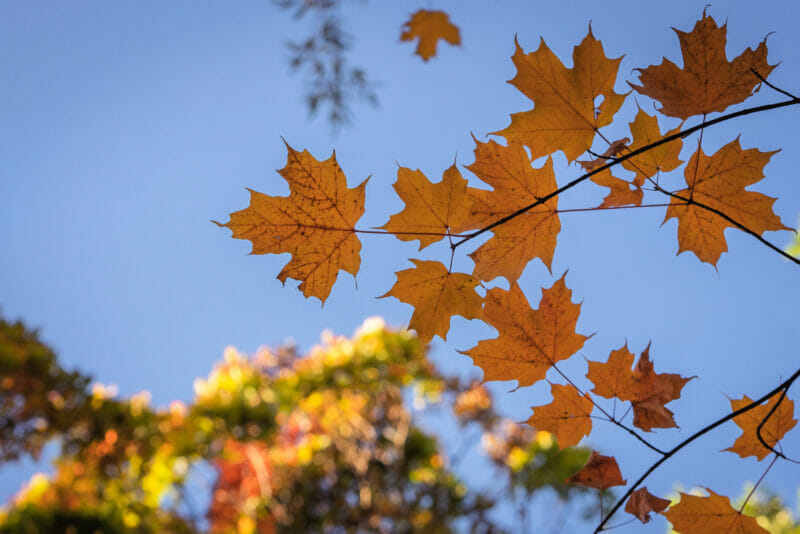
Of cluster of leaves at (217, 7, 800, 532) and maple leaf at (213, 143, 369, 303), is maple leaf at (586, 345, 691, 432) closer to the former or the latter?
cluster of leaves at (217, 7, 800, 532)

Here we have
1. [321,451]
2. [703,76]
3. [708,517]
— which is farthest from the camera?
[321,451]

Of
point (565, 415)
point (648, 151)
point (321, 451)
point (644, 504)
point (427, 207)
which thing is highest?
point (321, 451)

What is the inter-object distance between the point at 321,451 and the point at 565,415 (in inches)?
314

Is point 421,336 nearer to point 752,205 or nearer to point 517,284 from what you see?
point 517,284

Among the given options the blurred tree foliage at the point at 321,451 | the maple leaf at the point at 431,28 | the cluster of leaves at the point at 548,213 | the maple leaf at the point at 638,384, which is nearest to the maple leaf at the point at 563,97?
the cluster of leaves at the point at 548,213

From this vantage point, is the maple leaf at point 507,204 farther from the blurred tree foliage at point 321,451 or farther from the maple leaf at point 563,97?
the blurred tree foliage at point 321,451

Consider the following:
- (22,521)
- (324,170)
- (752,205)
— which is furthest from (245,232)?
(22,521)

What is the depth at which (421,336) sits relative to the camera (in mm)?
827

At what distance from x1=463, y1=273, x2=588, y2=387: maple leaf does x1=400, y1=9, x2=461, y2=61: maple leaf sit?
32.3 inches

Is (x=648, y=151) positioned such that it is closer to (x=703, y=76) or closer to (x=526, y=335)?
(x=703, y=76)

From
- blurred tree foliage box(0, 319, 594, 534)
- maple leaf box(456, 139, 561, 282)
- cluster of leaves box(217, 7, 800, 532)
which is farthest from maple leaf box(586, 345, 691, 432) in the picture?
blurred tree foliage box(0, 319, 594, 534)

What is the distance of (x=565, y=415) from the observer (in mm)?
885

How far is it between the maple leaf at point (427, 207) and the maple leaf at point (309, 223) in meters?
0.06

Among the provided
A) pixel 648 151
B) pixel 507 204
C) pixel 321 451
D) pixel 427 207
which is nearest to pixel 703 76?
pixel 648 151
